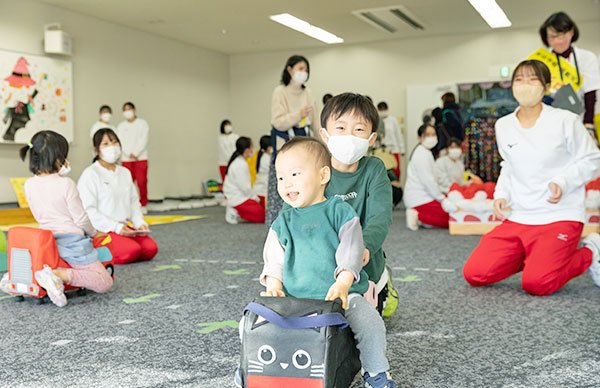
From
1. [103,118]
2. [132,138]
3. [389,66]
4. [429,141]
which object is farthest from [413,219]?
[389,66]

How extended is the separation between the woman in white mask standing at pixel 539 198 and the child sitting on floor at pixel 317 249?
4.63 ft

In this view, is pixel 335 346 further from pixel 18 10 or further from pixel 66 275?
pixel 18 10

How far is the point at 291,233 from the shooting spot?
61.2 inches

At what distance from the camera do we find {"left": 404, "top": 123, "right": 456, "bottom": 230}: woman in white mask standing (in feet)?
18.2

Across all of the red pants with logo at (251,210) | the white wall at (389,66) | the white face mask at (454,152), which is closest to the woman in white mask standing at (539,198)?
the white face mask at (454,152)

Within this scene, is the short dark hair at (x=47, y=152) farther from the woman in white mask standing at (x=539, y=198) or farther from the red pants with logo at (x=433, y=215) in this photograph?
the red pants with logo at (x=433, y=215)

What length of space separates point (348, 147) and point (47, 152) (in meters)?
1.56

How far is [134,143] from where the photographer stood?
816cm

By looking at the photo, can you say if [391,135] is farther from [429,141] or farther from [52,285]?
[52,285]

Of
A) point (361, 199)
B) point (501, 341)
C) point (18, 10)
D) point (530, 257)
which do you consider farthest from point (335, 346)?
point (18, 10)

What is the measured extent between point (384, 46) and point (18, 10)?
567 cm

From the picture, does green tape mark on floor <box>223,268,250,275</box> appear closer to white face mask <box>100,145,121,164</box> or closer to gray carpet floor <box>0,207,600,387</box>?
gray carpet floor <box>0,207,600,387</box>

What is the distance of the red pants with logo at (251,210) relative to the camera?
21.2 feet

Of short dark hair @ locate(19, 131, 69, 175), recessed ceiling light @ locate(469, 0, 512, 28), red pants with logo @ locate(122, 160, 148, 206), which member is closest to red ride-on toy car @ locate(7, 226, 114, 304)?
short dark hair @ locate(19, 131, 69, 175)
